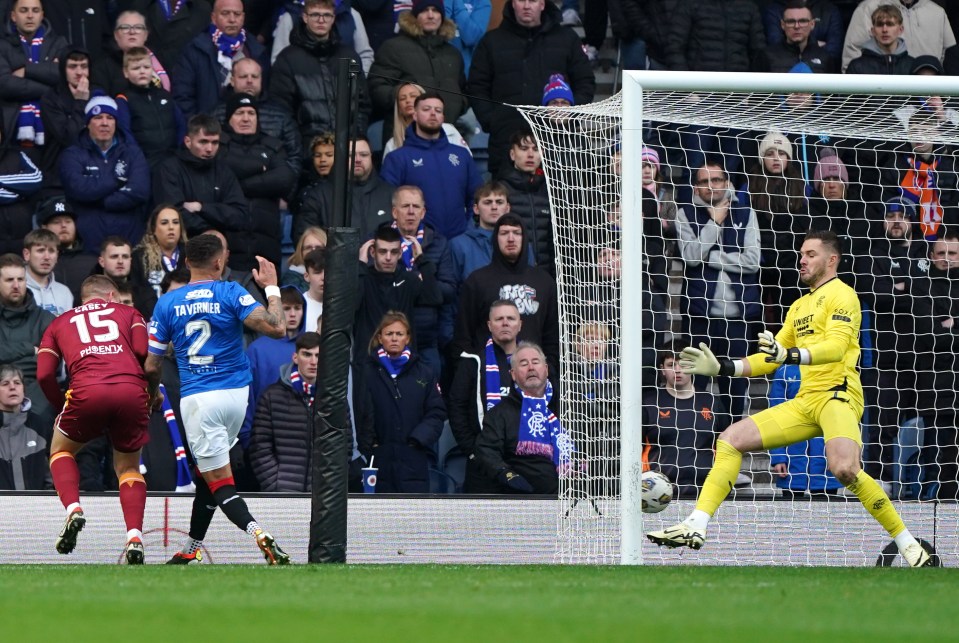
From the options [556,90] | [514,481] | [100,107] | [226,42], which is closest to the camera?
[514,481]

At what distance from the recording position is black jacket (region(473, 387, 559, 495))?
1149 cm

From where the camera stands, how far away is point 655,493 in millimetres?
9641

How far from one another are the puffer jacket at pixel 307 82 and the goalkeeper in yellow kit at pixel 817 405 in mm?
5481

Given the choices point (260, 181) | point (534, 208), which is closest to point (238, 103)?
point (260, 181)

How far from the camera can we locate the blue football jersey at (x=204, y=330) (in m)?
9.33

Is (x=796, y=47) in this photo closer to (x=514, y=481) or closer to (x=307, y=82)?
(x=307, y=82)

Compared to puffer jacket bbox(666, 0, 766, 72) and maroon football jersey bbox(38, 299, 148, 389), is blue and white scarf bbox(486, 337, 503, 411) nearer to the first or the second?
maroon football jersey bbox(38, 299, 148, 389)

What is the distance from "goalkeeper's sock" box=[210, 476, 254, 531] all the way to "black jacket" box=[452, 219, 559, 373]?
3399mm

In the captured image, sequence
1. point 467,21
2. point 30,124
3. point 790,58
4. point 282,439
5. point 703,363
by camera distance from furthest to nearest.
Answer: point 467,21 < point 790,58 < point 30,124 < point 282,439 < point 703,363

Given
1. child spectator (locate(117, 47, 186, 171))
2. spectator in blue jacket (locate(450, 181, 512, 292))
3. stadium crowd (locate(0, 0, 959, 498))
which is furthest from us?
child spectator (locate(117, 47, 186, 171))

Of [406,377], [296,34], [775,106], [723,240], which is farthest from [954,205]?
[296,34]

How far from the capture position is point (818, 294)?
9.73 m

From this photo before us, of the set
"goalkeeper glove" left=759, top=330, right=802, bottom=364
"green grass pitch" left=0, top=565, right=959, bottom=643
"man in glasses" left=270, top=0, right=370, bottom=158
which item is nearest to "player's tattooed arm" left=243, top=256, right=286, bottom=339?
"green grass pitch" left=0, top=565, right=959, bottom=643

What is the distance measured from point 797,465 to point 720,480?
2595mm
